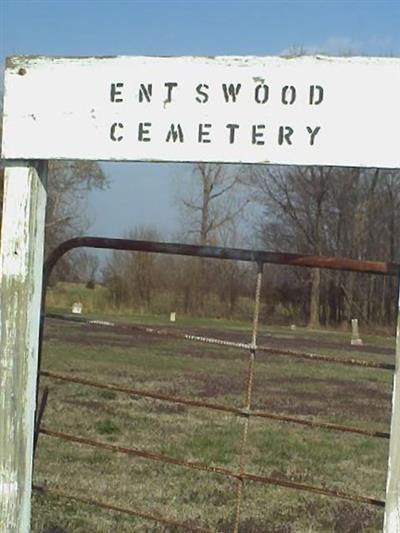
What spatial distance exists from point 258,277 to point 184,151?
70cm

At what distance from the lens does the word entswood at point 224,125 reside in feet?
10.8

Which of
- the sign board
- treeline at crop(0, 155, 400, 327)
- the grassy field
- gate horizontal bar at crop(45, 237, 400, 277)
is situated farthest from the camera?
treeline at crop(0, 155, 400, 327)

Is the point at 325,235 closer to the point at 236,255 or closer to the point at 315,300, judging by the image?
the point at 315,300

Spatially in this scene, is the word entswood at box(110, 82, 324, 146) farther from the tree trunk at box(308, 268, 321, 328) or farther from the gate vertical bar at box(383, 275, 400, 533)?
the tree trunk at box(308, 268, 321, 328)

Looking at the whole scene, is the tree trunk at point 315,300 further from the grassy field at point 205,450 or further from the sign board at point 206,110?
the sign board at point 206,110

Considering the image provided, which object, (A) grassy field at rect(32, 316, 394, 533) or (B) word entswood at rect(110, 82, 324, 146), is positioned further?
(A) grassy field at rect(32, 316, 394, 533)

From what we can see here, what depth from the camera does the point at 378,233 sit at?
48656 mm

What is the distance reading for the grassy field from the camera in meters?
6.06

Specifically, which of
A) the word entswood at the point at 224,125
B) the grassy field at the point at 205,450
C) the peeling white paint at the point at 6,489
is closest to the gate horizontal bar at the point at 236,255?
the word entswood at the point at 224,125

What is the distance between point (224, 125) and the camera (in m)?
3.37

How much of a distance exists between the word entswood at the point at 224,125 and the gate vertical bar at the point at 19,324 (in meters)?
0.40

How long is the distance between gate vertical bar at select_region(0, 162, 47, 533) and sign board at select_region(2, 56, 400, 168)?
0.15 meters

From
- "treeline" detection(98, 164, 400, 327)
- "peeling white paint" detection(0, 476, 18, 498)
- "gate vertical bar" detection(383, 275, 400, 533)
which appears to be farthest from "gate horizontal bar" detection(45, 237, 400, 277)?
"treeline" detection(98, 164, 400, 327)

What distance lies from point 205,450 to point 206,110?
5.52 meters
